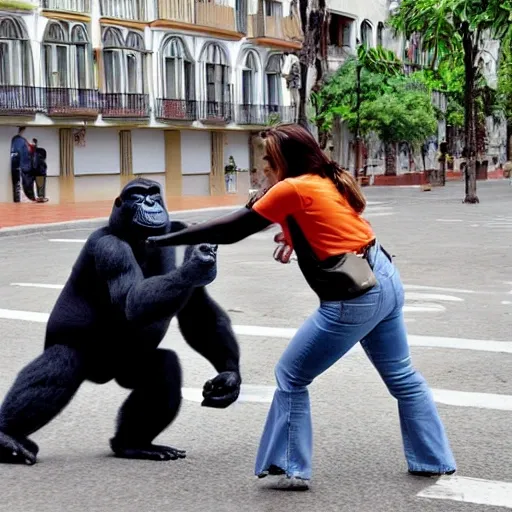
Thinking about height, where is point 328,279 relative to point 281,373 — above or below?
above

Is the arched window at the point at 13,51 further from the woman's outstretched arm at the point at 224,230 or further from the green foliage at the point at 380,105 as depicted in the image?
the woman's outstretched arm at the point at 224,230

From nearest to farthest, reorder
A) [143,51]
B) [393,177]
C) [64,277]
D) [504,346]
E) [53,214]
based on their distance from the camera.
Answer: [504,346] → [64,277] → [53,214] → [143,51] → [393,177]

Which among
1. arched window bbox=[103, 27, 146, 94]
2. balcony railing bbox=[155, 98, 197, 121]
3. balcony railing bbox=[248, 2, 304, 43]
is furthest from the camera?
balcony railing bbox=[248, 2, 304, 43]

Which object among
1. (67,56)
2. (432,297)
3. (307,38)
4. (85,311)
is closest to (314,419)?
(85,311)

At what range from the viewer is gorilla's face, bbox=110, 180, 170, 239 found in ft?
17.6

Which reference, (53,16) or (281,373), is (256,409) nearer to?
(281,373)

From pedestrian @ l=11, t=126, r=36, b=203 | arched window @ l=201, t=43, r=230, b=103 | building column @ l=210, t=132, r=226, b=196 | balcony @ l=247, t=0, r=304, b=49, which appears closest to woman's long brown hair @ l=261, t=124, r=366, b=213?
pedestrian @ l=11, t=126, r=36, b=203

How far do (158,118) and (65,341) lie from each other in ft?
123

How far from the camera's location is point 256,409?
23.1ft

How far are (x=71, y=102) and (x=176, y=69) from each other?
6140 millimetres

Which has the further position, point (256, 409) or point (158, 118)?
point (158, 118)

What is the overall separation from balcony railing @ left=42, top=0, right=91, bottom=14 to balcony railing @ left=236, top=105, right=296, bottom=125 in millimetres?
9561

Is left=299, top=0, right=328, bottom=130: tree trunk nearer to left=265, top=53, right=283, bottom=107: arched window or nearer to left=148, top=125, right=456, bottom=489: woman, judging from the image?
left=265, top=53, right=283, bottom=107: arched window

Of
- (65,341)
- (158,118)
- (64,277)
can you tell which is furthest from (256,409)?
(158,118)
